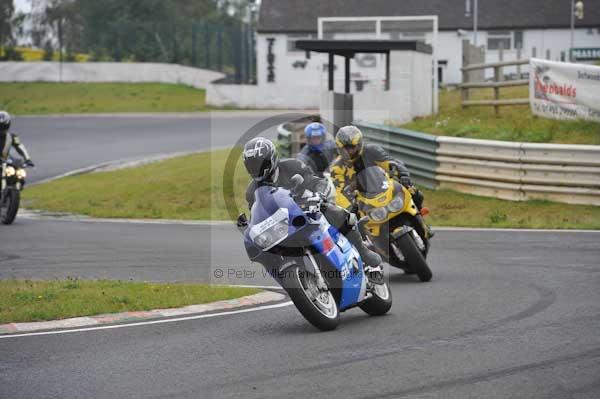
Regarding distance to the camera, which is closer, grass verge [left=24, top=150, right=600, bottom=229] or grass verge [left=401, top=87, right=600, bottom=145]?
grass verge [left=24, top=150, right=600, bottom=229]

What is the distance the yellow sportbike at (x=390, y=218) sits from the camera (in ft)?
36.6

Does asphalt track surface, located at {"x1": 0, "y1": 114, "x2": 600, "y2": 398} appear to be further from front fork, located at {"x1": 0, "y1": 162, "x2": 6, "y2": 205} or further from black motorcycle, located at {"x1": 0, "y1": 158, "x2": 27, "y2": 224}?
front fork, located at {"x1": 0, "y1": 162, "x2": 6, "y2": 205}

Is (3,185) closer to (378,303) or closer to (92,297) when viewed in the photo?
(92,297)

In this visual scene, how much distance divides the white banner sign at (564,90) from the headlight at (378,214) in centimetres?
Result: 1020

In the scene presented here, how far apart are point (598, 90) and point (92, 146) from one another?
1954cm

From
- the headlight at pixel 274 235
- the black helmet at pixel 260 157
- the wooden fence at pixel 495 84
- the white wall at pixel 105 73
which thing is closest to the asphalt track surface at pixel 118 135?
the wooden fence at pixel 495 84

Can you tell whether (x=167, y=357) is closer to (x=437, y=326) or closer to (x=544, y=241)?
(x=437, y=326)

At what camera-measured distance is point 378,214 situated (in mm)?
11203

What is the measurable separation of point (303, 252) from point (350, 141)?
2655mm

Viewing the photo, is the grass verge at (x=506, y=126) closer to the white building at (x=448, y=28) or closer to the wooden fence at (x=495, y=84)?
the wooden fence at (x=495, y=84)

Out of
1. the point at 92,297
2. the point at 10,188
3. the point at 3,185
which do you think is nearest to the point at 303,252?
the point at 92,297

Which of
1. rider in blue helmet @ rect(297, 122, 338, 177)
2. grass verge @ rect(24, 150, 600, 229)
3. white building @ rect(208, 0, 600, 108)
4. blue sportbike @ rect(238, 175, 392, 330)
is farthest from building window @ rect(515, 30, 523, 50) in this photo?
blue sportbike @ rect(238, 175, 392, 330)

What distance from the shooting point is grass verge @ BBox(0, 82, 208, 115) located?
160 ft

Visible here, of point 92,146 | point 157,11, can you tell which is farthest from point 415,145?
point 157,11
